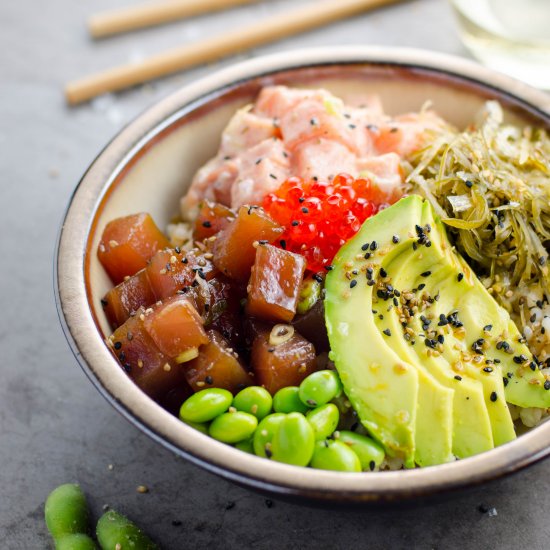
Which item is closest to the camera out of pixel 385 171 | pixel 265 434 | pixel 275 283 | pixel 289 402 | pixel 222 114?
pixel 265 434

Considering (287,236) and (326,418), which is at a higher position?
(287,236)

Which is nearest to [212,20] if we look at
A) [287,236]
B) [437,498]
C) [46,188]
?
[46,188]

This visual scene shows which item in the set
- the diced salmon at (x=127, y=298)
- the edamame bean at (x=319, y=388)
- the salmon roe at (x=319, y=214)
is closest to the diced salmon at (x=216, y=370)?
the edamame bean at (x=319, y=388)

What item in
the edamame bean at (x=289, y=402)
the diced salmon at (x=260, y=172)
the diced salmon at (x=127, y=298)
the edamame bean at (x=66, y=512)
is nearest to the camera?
the edamame bean at (x=289, y=402)

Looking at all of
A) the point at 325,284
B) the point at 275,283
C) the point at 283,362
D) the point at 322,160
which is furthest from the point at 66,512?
the point at 322,160

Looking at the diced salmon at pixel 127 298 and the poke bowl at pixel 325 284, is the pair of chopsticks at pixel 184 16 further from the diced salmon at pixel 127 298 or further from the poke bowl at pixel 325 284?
the diced salmon at pixel 127 298

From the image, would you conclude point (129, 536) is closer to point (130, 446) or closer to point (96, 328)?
point (130, 446)

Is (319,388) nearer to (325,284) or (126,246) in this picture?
(325,284)
